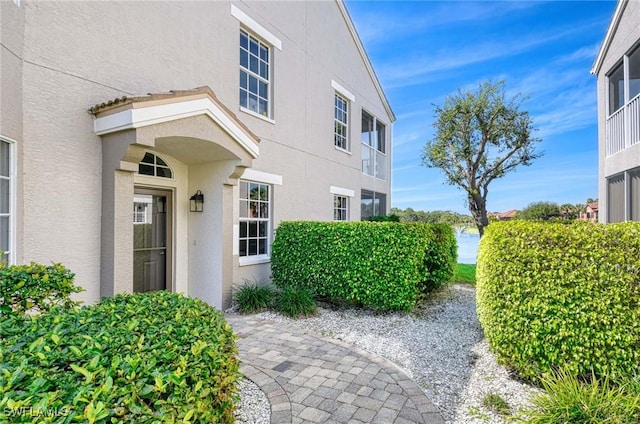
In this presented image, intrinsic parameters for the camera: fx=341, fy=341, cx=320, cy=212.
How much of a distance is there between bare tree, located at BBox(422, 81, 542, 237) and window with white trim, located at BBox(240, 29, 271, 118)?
10.7m

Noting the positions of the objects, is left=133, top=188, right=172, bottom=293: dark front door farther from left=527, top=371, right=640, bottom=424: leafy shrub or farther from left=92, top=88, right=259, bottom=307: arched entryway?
left=527, top=371, right=640, bottom=424: leafy shrub

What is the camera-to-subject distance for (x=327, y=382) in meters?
4.29

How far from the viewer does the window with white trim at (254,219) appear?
896 centimetres

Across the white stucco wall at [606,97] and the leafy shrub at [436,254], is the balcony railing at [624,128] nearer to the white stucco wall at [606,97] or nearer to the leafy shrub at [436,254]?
the white stucco wall at [606,97]

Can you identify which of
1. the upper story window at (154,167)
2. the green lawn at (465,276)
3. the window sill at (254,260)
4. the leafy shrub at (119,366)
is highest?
the upper story window at (154,167)

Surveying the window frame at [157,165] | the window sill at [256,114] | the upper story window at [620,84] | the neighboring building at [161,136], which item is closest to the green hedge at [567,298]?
the neighboring building at [161,136]

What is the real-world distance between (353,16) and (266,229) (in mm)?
10369

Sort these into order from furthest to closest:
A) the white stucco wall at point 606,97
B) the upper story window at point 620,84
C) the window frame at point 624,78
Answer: the upper story window at point 620,84, the window frame at point 624,78, the white stucco wall at point 606,97

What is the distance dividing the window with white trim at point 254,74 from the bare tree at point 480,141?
35.1ft

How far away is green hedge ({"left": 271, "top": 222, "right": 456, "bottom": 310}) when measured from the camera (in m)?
7.40

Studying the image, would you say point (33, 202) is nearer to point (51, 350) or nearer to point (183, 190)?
point (183, 190)

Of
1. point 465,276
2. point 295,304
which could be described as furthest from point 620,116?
point 295,304

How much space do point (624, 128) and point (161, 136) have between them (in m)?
12.5

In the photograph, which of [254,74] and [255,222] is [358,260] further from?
[254,74]
